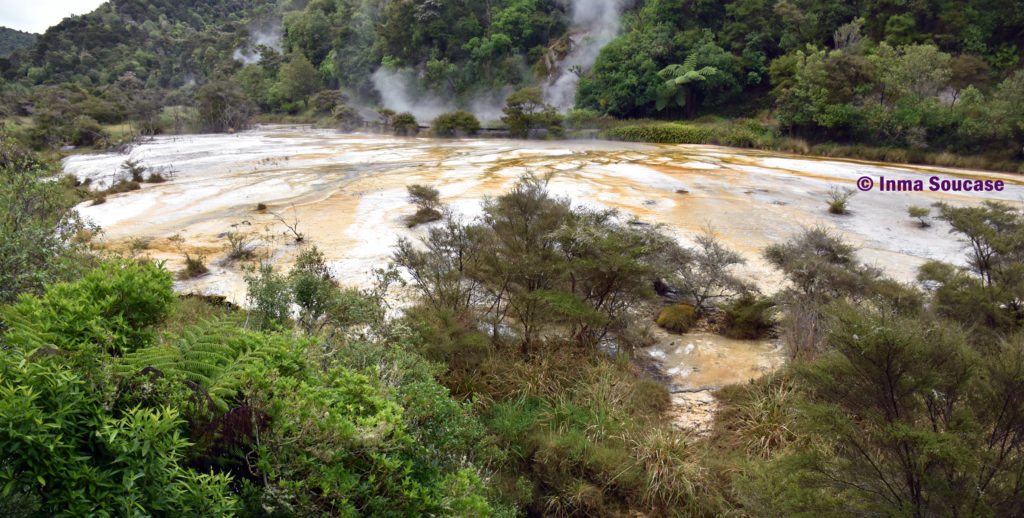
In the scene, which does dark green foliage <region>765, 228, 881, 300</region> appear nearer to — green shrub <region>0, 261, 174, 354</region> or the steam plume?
green shrub <region>0, 261, 174, 354</region>

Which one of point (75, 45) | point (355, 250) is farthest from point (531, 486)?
point (75, 45)

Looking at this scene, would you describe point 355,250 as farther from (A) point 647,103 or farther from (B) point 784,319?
(A) point 647,103

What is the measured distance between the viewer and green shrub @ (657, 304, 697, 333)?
6.88 m

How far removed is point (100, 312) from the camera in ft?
7.89

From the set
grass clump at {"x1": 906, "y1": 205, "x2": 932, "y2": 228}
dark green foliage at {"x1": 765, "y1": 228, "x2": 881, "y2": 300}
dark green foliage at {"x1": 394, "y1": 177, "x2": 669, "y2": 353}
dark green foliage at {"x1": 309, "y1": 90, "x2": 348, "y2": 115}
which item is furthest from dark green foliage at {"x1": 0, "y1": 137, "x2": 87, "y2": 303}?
dark green foliage at {"x1": 309, "y1": 90, "x2": 348, "y2": 115}

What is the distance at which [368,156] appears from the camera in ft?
71.1

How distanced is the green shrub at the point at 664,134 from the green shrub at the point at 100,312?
27842mm

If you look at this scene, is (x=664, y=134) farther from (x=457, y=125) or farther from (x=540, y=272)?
(x=540, y=272)

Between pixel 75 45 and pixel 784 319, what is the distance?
267ft

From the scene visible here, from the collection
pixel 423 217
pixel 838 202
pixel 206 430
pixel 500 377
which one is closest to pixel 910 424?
pixel 206 430

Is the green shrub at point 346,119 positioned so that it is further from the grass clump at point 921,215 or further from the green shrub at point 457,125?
the grass clump at point 921,215

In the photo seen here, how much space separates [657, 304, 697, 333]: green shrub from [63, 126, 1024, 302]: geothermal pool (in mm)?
1578

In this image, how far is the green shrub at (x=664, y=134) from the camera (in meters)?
27.6

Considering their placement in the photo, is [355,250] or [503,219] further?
[355,250]
